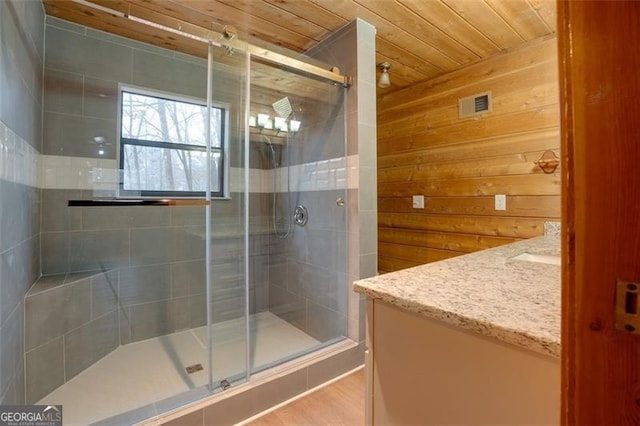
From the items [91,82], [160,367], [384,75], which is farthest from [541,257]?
[91,82]

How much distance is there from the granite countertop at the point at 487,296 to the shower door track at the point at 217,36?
5.29 ft

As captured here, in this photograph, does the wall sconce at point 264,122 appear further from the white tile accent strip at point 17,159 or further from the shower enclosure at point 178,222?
the white tile accent strip at point 17,159

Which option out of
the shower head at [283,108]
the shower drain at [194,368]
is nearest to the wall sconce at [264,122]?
the shower head at [283,108]

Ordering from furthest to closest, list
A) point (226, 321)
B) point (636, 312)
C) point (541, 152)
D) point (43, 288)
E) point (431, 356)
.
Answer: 1. point (541, 152)
2. point (226, 321)
3. point (43, 288)
4. point (431, 356)
5. point (636, 312)

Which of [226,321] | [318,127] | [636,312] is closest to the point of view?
[636,312]

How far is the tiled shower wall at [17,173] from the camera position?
45.8 inches

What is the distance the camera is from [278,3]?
173 cm

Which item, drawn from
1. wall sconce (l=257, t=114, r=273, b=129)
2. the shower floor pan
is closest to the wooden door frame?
the shower floor pan

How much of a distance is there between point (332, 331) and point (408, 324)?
5.25 feet

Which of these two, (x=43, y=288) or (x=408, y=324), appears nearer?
(x=408, y=324)

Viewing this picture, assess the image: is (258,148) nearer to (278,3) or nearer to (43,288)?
(278,3)

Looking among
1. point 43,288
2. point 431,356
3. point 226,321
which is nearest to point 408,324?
point 431,356

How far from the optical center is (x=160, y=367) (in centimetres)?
192

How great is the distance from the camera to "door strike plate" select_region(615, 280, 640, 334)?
31 cm
